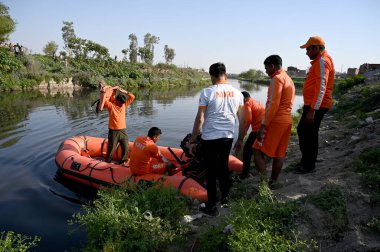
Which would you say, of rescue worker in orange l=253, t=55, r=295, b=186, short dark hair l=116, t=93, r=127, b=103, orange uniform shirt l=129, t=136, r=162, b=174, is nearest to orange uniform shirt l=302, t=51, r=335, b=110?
rescue worker in orange l=253, t=55, r=295, b=186

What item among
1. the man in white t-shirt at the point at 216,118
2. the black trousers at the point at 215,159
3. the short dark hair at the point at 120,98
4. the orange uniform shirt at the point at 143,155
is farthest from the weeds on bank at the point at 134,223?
the short dark hair at the point at 120,98

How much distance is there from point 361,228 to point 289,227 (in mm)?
659

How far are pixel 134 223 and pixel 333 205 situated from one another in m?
2.20

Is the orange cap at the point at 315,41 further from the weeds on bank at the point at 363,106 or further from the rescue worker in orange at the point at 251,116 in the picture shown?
the weeds on bank at the point at 363,106

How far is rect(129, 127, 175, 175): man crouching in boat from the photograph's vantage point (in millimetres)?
4812

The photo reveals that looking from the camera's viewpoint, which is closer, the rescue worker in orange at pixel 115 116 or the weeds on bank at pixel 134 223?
the weeds on bank at pixel 134 223

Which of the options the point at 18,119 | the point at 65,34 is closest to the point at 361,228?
the point at 18,119

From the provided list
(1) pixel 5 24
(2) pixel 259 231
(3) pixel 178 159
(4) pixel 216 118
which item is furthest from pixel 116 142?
(1) pixel 5 24

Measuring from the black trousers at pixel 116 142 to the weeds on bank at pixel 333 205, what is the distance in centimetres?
417

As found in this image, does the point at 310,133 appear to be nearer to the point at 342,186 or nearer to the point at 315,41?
the point at 342,186

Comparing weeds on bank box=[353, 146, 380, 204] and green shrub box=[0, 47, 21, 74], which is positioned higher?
green shrub box=[0, 47, 21, 74]

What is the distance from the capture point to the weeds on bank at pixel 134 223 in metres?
3.05

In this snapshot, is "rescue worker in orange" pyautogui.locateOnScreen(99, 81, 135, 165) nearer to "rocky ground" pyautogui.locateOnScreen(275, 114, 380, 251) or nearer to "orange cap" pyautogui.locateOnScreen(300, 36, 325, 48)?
"rocky ground" pyautogui.locateOnScreen(275, 114, 380, 251)

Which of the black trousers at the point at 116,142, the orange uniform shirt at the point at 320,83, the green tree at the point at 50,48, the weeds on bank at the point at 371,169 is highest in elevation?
the green tree at the point at 50,48
